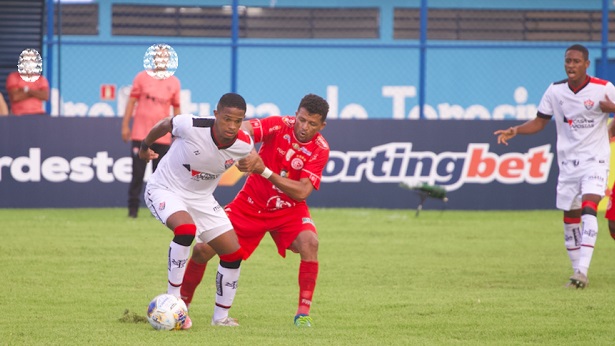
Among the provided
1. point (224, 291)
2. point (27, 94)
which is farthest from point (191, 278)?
point (27, 94)

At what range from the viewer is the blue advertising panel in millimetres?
17281

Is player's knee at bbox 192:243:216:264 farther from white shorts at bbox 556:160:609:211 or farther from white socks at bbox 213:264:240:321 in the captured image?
white shorts at bbox 556:160:609:211

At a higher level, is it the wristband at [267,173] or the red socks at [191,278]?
the wristband at [267,173]

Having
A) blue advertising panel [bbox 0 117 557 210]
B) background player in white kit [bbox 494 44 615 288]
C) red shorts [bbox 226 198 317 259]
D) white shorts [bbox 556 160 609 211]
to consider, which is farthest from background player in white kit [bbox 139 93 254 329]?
blue advertising panel [bbox 0 117 557 210]

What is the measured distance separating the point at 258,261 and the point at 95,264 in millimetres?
1828

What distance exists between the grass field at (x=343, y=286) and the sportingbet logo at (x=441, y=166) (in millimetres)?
1486

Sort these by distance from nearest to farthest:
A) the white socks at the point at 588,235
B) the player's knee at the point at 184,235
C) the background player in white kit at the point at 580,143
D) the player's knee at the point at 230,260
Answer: the player's knee at the point at 184,235 → the player's knee at the point at 230,260 → the white socks at the point at 588,235 → the background player in white kit at the point at 580,143

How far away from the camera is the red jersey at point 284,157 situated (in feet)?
28.5

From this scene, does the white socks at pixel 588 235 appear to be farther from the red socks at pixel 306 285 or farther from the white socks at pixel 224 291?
the white socks at pixel 224 291

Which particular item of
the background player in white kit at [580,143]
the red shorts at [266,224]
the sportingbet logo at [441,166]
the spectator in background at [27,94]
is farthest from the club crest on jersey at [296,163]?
the spectator in background at [27,94]

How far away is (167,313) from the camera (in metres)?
7.76

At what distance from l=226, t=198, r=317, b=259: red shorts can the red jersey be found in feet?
0.19

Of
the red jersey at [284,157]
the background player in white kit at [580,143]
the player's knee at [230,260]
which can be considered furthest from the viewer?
the background player in white kit at [580,143]

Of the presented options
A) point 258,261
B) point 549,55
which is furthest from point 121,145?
point 549,55
